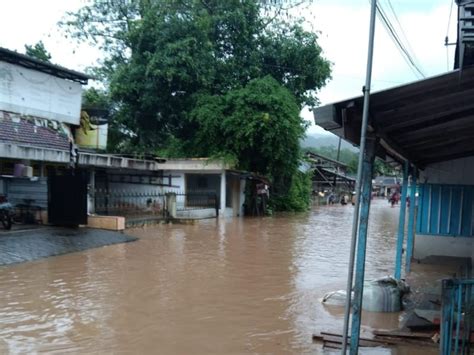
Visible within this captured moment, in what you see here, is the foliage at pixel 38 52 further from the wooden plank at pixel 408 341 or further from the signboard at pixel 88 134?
the wooden plank at pixel 408 341

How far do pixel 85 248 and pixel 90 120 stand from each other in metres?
9.55

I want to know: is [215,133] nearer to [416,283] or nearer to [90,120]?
[90,120]

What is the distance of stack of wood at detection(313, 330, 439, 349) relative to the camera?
541 cm

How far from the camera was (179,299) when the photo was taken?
7.75m

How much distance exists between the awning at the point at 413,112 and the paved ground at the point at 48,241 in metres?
8.60

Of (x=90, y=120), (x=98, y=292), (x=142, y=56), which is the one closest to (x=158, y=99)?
(x=142, y=56)

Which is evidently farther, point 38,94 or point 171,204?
point 171,204

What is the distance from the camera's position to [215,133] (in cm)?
2350

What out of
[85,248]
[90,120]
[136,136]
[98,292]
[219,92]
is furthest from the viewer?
[136,136]

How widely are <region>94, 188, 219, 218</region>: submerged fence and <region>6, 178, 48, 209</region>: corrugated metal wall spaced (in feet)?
7.20

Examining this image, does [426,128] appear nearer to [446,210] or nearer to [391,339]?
[391,339]

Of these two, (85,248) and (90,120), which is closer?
(85,248)

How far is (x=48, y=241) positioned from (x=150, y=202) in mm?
9427

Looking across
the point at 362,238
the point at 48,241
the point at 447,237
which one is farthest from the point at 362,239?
the point at 48,241
